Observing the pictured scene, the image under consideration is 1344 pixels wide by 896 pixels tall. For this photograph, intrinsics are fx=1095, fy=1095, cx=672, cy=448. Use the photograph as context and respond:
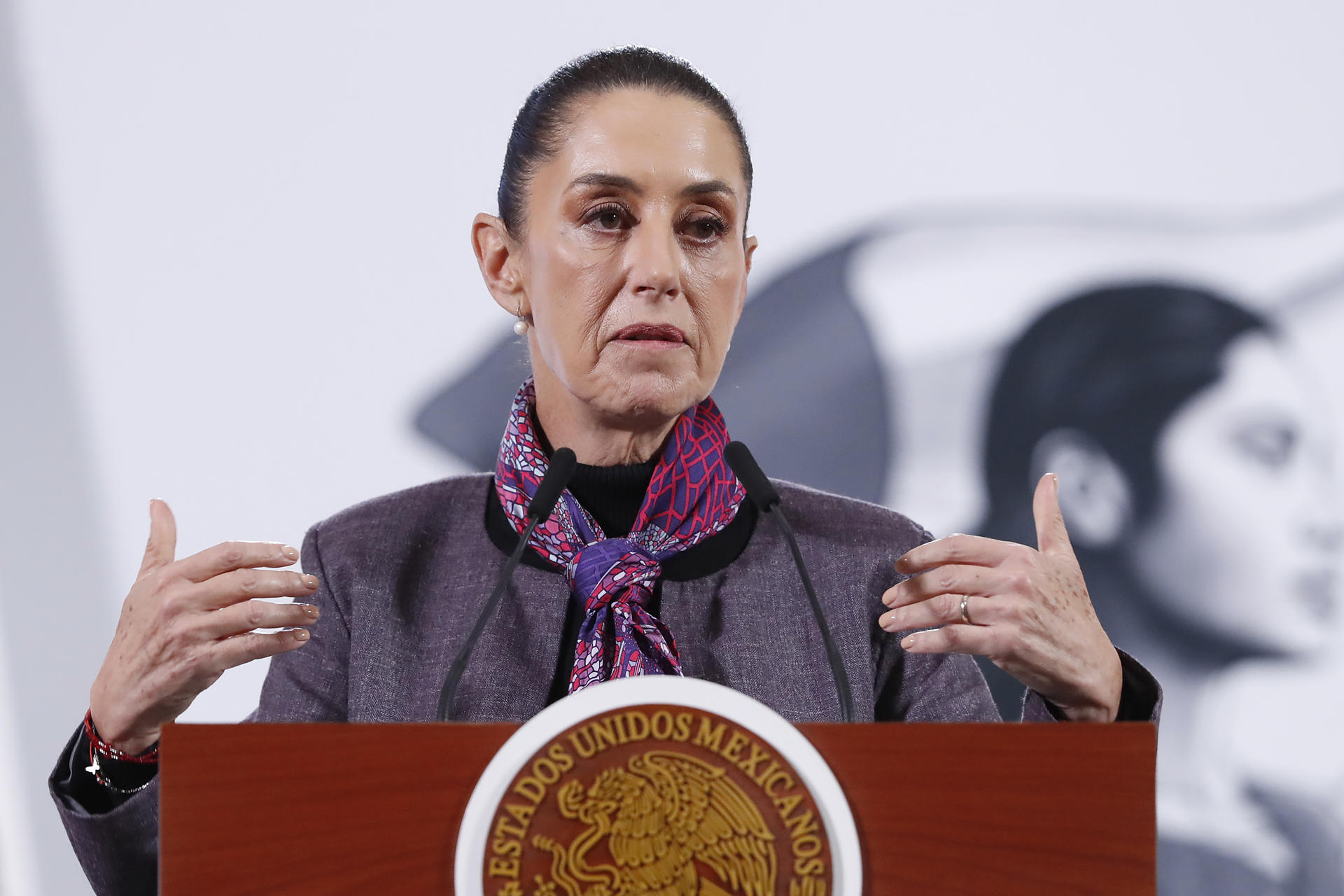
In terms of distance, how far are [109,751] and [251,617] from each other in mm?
205

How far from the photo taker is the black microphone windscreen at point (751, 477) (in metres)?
0.97

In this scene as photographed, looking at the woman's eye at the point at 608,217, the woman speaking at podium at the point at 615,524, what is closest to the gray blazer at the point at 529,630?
the woman speaking at podium at the point at 615,524

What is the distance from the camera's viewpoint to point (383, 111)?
6.58 feet

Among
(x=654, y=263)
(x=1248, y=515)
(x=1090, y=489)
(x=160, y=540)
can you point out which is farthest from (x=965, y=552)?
(x=1248, y=515)

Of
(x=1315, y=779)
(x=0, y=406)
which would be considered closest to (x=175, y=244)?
(x=0, y=406)

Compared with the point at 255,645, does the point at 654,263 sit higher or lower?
higher

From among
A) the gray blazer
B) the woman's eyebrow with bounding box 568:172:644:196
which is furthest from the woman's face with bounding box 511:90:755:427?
the gray blazer

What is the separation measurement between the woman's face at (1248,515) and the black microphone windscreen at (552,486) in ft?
4.53

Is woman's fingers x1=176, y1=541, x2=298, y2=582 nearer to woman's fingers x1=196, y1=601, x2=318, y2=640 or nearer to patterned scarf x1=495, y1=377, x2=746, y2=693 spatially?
woman's fingers x1=196, y1=601, x2=318, y2=640

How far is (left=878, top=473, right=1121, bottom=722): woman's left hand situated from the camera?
0.94 meters

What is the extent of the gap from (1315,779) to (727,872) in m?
1.72

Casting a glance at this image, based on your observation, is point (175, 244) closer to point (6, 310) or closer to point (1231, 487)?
point (6, 310)

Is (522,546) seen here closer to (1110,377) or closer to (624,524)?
(624,524)

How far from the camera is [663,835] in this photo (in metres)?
0.64
